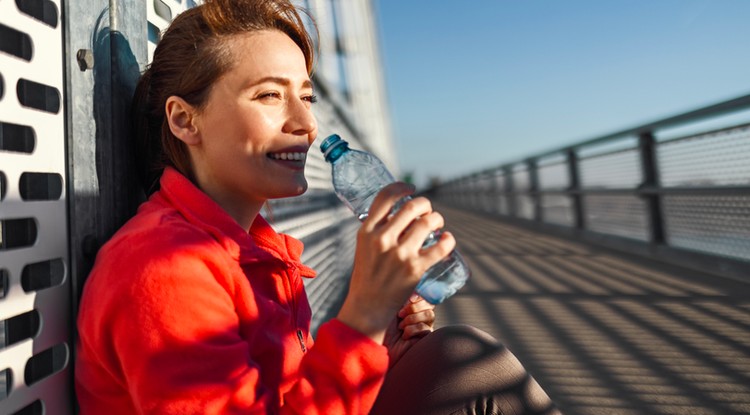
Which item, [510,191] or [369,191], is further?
[510,191]

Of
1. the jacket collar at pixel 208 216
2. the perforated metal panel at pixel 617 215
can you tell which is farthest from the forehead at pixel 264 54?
the perforated metal panel at pixel 617 215

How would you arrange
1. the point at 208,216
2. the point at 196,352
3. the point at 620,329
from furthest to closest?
the point at 620,329 → the point at 208,216 → the point at 196,352

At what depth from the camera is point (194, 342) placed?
A: 91 centimetres

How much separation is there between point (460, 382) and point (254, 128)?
756mm

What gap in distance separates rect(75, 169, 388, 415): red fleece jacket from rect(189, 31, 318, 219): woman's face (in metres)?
0.17

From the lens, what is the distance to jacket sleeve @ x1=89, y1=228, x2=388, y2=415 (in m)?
0.89

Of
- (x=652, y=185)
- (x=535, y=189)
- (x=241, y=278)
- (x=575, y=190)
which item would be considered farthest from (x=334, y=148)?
(x=535, y=189)

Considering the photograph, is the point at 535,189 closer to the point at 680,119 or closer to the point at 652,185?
the point at 652,185

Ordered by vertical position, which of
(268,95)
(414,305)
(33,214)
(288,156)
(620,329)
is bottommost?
(620,329)

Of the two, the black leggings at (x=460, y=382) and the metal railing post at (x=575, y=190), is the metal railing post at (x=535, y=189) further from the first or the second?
the black leggings at (x=460, y=382)

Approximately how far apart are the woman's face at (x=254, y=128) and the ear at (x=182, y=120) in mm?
12

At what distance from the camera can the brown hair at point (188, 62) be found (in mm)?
1278

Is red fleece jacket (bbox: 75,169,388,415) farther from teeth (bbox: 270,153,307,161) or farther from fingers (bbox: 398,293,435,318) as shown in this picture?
fingers (bbox: 398,293,435,318)

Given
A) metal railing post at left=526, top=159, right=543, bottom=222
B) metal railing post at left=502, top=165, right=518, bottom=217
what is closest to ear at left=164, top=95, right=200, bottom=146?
metal railing post at left=526, top=159, right=543, bottom=222
